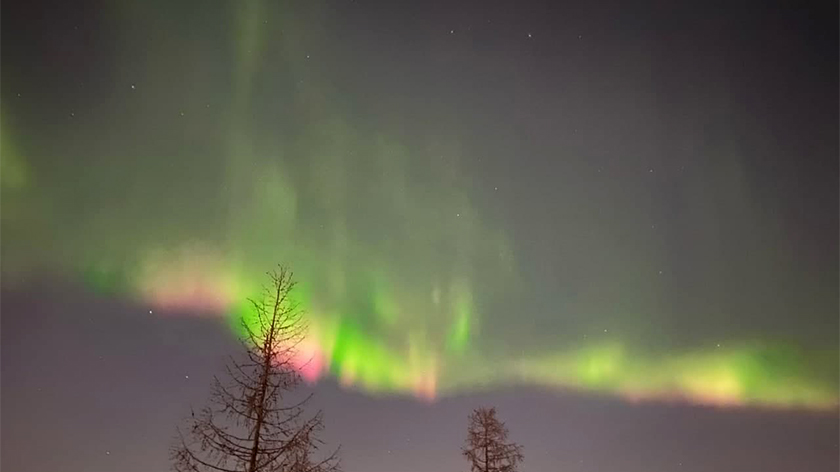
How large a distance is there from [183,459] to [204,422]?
2.57 ft

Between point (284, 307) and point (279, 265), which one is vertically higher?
point (279, 265)

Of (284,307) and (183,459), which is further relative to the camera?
(284,307)

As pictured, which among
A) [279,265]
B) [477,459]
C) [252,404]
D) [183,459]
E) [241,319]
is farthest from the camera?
[477,459]

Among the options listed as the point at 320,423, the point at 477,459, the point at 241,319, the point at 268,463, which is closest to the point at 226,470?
the point at 268,463

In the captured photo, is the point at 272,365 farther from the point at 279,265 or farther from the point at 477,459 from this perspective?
the point at 477,459

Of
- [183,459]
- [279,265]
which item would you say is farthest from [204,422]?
[279,265]

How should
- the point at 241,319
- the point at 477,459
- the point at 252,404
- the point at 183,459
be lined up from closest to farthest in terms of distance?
1. the point at 183,459
2. the point at 252,404
3. the point at 241,319
4. the point at 477,459

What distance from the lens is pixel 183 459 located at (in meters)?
10.2

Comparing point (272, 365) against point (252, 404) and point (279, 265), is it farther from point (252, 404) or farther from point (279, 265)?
point (279, 265)

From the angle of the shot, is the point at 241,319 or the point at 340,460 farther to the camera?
the point at 241,319

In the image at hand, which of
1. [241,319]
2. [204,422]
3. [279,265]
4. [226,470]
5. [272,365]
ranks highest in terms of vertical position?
[279,265]

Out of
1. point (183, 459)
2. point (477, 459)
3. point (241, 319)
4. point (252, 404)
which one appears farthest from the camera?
point (477, 459)

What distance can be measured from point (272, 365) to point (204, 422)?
1.76 m

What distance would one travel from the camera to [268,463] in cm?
1048
